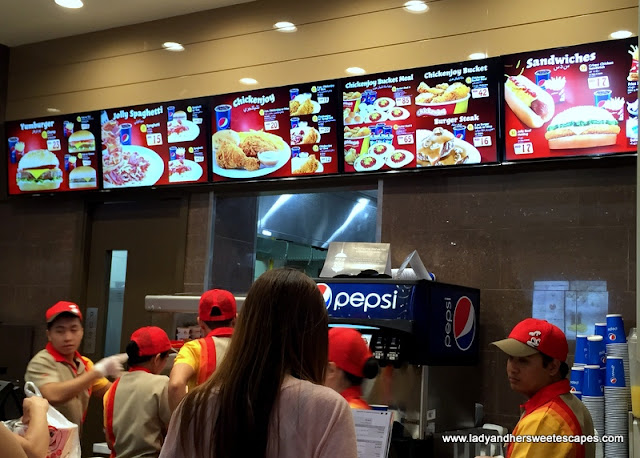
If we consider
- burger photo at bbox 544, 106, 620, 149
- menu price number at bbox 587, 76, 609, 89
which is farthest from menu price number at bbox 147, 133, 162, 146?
menu price number at bbox 587, 76, 609, 89

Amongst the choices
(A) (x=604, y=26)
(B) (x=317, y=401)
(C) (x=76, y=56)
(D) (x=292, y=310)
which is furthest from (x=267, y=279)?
(C) (x=76, y=56)


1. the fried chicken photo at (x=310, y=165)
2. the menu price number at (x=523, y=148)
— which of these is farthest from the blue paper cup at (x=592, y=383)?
the fried chicken photo at (x=310, y=165)

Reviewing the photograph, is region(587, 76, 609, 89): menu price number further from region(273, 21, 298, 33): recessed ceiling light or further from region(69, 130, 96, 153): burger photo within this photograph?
region(69, 130, 96, 153): burger photo

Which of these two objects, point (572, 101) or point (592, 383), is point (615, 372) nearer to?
point (592, 383)

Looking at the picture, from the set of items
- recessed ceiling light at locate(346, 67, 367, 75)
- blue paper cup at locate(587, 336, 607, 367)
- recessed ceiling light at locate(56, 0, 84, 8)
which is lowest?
blue paper cup at locate(587, 336, 607, 367)

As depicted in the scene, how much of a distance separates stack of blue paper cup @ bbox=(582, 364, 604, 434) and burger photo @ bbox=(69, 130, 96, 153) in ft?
13.5

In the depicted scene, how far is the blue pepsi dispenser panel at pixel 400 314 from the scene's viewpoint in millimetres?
3674

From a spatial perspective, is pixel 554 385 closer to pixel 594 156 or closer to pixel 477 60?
pixel 594 156

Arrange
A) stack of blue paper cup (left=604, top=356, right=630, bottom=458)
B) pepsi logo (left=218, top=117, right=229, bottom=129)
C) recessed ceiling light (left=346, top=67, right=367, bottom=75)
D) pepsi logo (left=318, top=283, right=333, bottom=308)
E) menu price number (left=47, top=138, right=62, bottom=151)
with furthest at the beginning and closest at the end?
menu price number (left=47, top=138, right=62, bottom=151)
pepsi logo (left=218, top=117, right=229, bottom=129)
recessed ceiling light (left=346, top=67, right=367, bottom=75)
pepsi logo (left=318, top=283, right=333, bottom=308)
stack of blue paper cup (left=604, top=356, right=630, bottom=458)

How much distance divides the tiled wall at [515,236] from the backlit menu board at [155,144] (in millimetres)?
1670

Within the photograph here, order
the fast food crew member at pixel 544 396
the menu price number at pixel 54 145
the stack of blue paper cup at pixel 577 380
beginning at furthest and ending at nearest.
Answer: the menu price number at pixel 54 145, the stack of blue paper cup at pixel 577 380, the fast food crew member at pixel 544 396

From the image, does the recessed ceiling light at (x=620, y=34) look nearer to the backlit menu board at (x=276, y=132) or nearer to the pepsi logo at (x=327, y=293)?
the backlit menu board at (x=276, y=132)

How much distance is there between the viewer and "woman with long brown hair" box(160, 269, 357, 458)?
59.7 inches

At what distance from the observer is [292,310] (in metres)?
1.61
